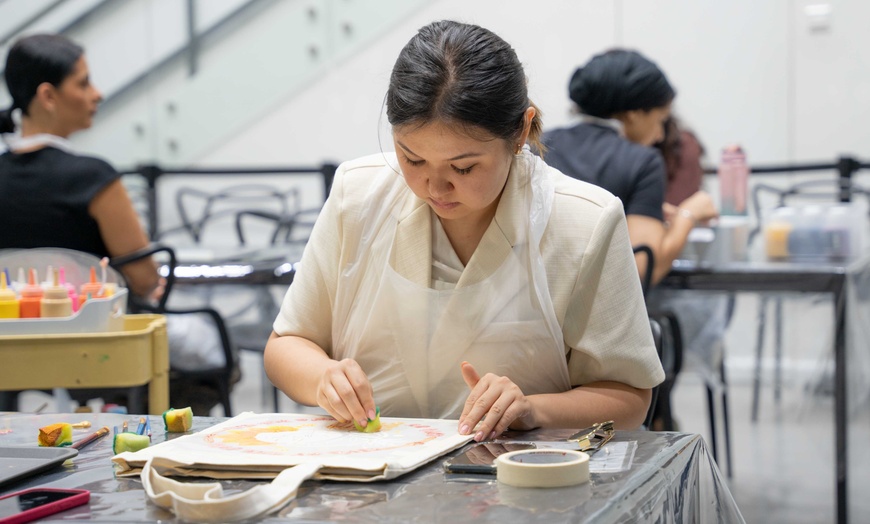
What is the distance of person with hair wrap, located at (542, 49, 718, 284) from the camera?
2.59 meters

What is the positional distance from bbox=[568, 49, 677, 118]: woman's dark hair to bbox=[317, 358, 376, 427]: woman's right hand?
5.53ft

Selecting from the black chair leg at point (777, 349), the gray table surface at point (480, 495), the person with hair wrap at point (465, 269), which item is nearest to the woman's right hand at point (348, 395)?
the person with hair wrap at point (465, 269)

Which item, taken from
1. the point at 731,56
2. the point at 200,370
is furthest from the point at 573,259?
the point at 731,56

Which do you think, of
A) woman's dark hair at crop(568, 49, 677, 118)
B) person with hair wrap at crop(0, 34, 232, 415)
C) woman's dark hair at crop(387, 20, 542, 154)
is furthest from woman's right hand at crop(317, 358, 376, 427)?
woman's dark hair at crop(568, 49, 677, 118)

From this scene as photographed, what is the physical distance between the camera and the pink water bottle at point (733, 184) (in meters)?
3.11

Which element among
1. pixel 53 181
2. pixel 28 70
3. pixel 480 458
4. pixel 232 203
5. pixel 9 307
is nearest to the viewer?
pixel 480 458

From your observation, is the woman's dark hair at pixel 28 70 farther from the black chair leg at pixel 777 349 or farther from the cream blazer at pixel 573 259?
the black chair leg at pixel 777 349

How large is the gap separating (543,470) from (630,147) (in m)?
1.82

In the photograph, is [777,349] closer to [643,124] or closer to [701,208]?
[701,208]

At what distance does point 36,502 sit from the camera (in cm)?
92

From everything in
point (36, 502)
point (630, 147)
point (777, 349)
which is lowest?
point (777, 349)

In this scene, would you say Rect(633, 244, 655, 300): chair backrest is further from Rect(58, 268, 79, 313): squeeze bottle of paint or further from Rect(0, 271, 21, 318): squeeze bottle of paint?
Rect(0, 271, 21, 318): squeeze bottle of paint

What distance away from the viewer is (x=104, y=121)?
5.86m

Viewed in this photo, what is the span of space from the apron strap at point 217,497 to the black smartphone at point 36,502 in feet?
0.20
